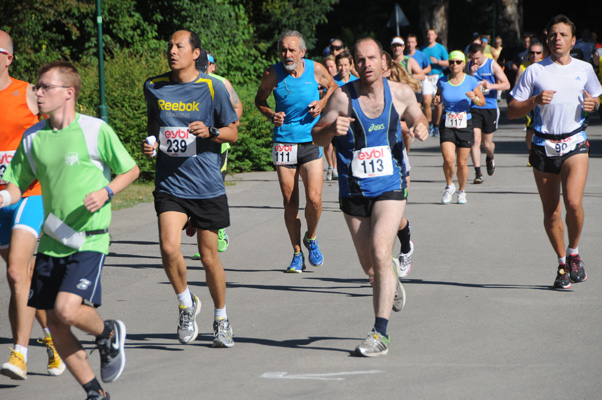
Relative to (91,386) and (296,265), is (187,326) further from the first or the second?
(296,265)

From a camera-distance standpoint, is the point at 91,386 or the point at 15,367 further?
the point at 15,367

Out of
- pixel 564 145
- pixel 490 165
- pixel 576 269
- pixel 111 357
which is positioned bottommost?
pixel 490 165

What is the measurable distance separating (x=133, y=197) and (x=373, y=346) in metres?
8.26

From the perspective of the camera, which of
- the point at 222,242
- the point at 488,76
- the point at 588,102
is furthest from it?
the point at 488,76

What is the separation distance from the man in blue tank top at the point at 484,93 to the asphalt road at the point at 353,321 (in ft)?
9.42

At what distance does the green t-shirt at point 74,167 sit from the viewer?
4.83m

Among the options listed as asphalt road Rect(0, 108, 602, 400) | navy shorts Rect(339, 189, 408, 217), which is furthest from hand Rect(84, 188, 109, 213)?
navy shorts Rect(339, 189, 408, 217)

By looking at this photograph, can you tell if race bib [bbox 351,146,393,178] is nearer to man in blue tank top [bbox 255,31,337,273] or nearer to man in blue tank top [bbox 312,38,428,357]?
man in blue tank top [bbox 312,38,428,357]

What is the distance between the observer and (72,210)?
4.81 meters

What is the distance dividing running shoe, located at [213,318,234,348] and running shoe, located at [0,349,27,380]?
1.24 metres

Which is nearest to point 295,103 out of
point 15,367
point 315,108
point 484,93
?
point 315,108

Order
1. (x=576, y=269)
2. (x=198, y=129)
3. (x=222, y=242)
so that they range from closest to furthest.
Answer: (x=198, y=129)
(x=576, y=269)
(x=222, y=242)

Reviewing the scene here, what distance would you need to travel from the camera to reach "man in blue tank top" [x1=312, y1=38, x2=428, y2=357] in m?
5.94

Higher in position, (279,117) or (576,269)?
(279,117)
